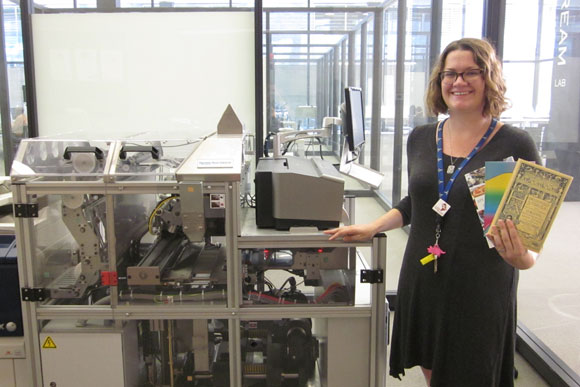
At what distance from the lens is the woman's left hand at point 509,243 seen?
1.39m

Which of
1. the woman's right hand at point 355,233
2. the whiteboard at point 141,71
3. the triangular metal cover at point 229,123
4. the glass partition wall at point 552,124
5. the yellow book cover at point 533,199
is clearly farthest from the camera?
the whiteboard at point 141,71

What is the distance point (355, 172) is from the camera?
84.3 inches

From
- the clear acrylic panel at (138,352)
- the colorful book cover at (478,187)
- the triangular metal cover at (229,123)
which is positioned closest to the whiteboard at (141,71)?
the triangular metal cover at (229,123)

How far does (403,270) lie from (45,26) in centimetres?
304

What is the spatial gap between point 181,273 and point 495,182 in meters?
1.29

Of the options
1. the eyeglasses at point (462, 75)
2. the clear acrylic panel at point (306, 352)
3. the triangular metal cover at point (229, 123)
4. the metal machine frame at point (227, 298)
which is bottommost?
the clear acrylic panel at point (306, 352)

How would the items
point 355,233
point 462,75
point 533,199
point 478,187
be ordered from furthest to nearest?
point 355,233
point 462,75
point 478,187
point 533,199

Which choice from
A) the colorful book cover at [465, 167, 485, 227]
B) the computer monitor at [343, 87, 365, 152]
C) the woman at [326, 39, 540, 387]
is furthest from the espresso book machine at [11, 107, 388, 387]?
the colorful book cover at [465, 167, 485, 227]

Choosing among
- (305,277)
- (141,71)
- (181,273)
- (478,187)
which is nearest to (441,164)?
(478,187)

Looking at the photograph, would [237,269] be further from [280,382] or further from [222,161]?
[280,382]

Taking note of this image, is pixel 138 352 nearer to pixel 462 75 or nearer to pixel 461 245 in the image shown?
pixel 461 245

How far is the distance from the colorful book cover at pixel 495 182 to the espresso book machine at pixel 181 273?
0.55 meters

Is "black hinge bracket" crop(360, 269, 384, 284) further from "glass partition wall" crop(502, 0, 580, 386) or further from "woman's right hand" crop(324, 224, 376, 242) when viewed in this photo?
"glass partition wall" crop(502, 0, 580, 386)

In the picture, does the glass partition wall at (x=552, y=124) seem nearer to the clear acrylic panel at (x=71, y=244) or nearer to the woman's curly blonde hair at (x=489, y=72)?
the woman's curly blonde hair at (x=489, y=72)
